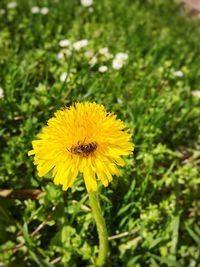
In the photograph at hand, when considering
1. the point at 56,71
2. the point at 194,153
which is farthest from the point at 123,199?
the point at 56,71

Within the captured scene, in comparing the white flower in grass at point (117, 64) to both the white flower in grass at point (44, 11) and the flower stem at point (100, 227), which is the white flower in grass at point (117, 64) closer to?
the white flower in grass at point (44, 11)

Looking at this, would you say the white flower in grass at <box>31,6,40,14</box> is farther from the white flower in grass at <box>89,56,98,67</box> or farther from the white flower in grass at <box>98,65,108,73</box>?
the white flower in grass at <box>98,65,108,73</box>

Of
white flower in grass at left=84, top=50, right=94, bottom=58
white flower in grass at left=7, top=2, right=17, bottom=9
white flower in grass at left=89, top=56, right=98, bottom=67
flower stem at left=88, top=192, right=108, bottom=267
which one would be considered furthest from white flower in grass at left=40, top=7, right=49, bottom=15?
flower stem at left=88, top=192, right=108, bottom=267

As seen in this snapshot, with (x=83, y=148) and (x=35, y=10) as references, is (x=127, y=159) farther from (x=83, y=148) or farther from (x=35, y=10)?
(x=35, y=10)

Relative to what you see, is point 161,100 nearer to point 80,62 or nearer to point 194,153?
point 194,153

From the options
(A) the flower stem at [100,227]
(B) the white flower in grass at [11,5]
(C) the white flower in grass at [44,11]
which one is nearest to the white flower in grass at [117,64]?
(C) the white flower in grass at [44,11]

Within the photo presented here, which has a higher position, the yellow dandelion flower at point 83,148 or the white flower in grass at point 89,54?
the white flower in grass at point 89,54

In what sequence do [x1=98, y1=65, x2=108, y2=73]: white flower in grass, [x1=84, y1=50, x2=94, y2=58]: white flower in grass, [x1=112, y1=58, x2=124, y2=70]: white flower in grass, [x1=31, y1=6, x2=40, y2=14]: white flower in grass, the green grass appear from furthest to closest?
1. [x1=31, y1=6, x2=40, y2=14]: white flower in grass
2. [x1=84, y1=50, x2=94, y2=58]: white flower in grass
3. [x1=112, y1=58, x2=124, y2=70]: white flower in grass
4. [x1=98, y1=65, x2=108, y2=73]: white flower in grass
5. the green grass
